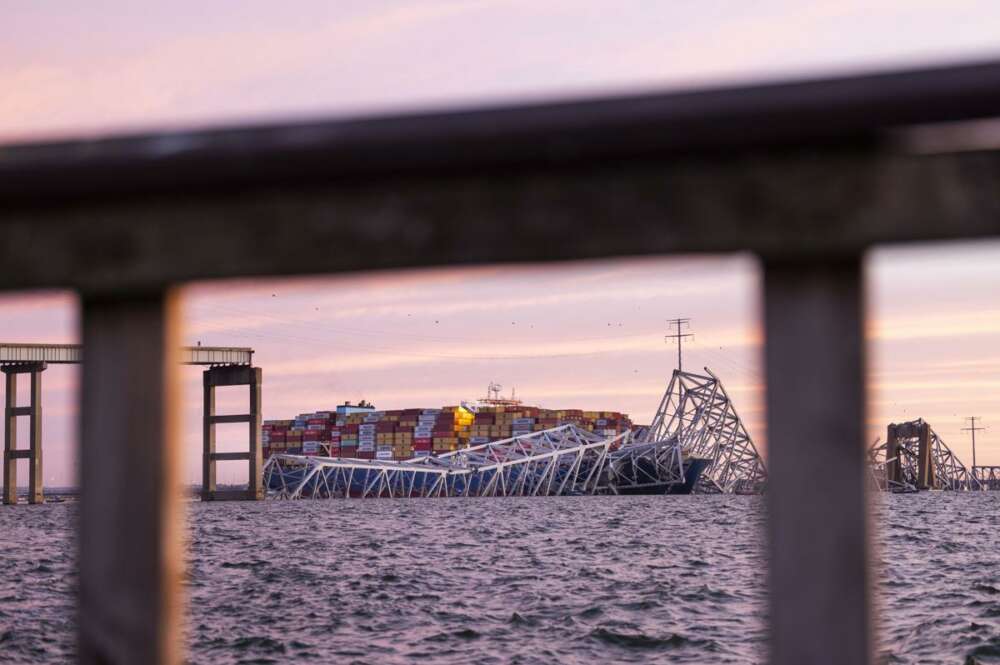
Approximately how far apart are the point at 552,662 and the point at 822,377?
12.9 meters

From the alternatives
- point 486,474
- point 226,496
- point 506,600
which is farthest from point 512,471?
point 506,600

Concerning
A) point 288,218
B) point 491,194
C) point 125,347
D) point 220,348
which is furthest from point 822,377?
point 220,348

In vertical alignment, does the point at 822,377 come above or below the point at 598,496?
above

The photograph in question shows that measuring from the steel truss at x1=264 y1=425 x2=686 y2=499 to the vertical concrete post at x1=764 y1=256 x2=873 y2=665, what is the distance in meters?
101

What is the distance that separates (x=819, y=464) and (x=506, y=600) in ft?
59.8

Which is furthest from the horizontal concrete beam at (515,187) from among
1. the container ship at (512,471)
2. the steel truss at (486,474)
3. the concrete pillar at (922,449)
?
the concrete pillar at (922,449)

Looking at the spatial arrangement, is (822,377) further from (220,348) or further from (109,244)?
(220,348)

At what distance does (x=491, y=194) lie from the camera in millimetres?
1330

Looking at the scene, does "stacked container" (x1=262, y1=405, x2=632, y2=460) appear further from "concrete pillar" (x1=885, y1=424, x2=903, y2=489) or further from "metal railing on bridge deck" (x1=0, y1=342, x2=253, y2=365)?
"metal railing on bridge deck" (x1=0, y1=342, x2=253, y2=365)

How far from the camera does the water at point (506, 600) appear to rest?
47.5 ft

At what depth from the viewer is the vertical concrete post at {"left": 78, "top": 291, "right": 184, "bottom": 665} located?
1.38 metres

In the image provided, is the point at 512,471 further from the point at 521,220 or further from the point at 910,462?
the point at 521,220

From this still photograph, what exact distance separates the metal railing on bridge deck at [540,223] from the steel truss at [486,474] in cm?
10107

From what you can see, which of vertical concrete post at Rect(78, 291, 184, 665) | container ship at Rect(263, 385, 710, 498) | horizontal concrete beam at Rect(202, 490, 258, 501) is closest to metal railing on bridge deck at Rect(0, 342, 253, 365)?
horizontal concrete beam at Rect(202, 490, 258, 501)
